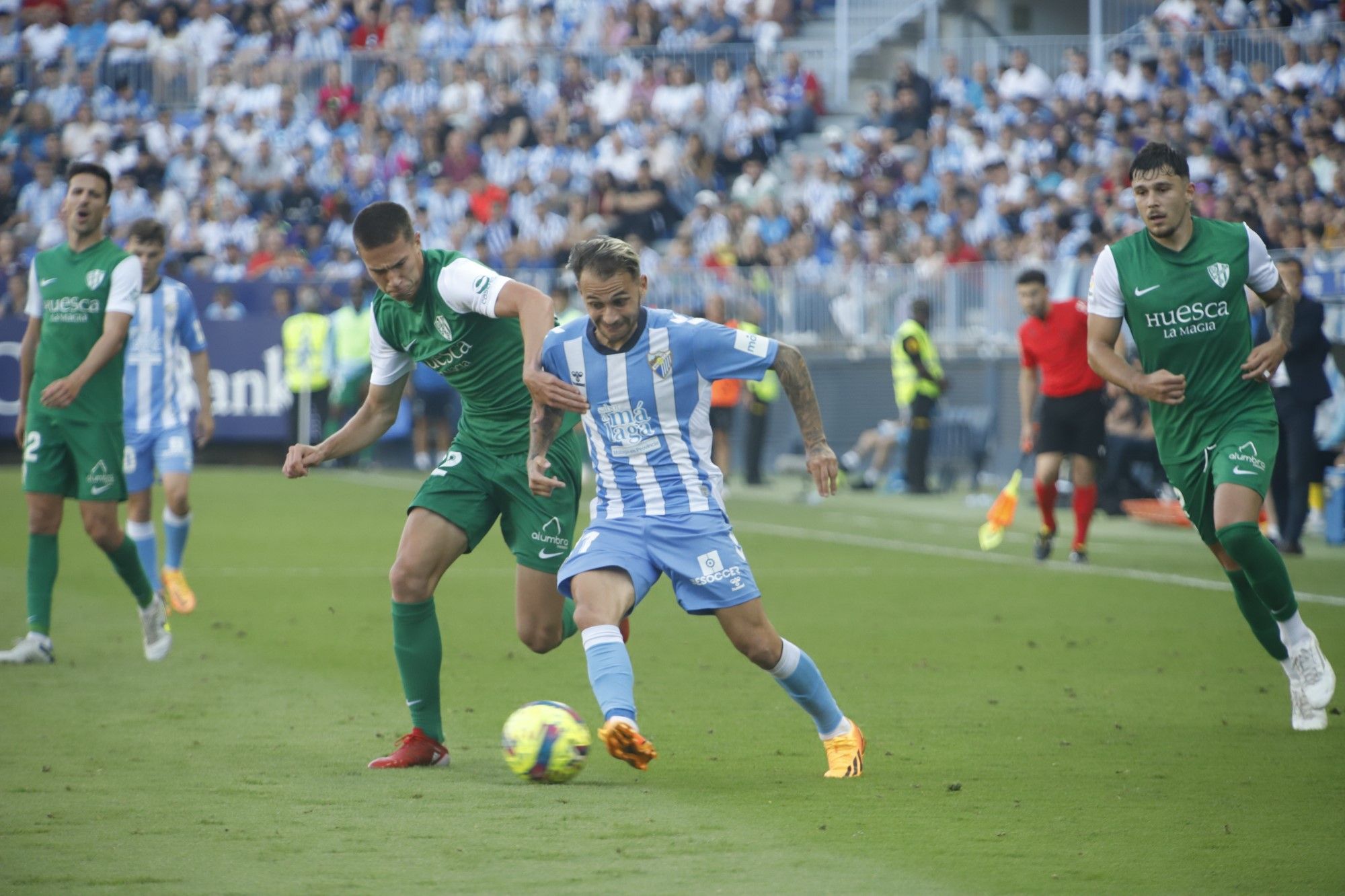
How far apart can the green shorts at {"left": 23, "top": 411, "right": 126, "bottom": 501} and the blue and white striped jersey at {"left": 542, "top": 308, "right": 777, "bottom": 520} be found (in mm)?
3754

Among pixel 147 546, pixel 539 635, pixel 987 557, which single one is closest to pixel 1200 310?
pixel 539 635

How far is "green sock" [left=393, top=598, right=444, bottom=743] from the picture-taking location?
6508mm

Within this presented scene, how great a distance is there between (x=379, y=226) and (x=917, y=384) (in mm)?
14999

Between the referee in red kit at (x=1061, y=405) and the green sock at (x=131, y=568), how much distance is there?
7254 millimetres

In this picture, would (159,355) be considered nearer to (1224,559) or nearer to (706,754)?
(706,754)

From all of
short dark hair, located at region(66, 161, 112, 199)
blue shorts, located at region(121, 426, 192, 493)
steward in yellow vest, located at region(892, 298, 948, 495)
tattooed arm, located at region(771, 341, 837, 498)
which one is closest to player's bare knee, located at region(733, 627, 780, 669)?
tattooed arm, located at region(771, 341, 837, 498)

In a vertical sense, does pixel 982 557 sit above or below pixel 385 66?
below

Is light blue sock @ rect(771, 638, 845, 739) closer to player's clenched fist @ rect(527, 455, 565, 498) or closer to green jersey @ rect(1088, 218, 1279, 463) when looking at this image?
player's clenched fist @ rect(527, 455, 565, 498)

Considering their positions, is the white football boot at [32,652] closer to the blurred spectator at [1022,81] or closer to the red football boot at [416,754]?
the red football boot at [416,754]

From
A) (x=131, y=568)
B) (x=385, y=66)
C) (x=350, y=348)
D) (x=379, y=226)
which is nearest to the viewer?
(x=379, y=226)

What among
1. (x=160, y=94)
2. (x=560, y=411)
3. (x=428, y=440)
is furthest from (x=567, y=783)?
(x=160, y=94)

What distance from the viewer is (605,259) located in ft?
19.0

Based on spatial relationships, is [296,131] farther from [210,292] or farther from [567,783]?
[567,783]

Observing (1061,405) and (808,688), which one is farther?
(1061,405)
